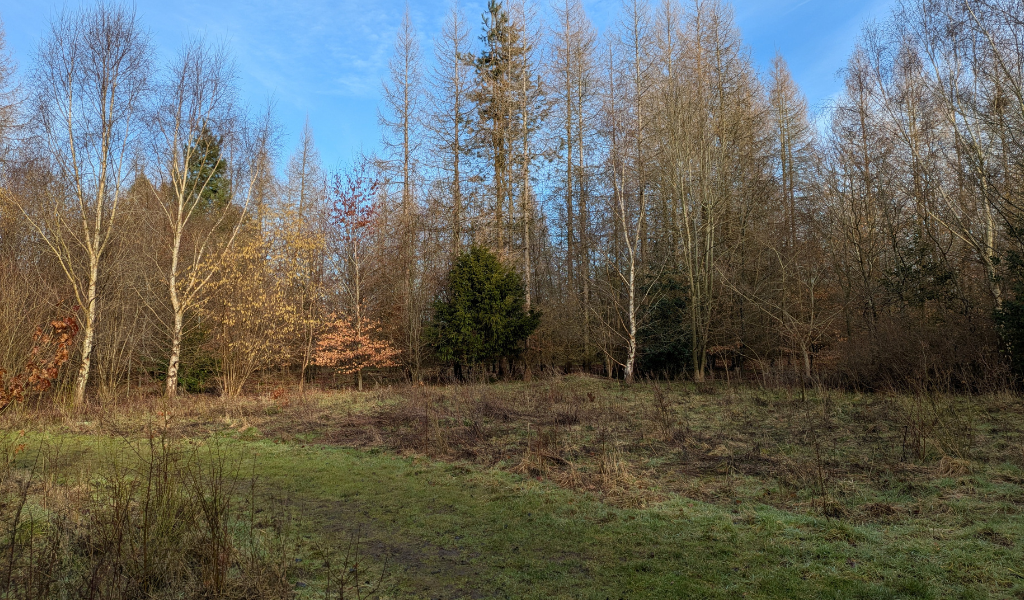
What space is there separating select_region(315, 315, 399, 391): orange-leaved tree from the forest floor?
7207mm

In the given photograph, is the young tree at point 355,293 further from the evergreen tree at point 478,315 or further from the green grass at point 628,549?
the green grass at point 628,549

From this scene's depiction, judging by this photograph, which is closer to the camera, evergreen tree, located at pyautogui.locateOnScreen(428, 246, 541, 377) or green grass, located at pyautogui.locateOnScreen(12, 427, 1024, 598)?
green grass, located at pyautogui.locateOnScreen(12, 427, 1024, 598)

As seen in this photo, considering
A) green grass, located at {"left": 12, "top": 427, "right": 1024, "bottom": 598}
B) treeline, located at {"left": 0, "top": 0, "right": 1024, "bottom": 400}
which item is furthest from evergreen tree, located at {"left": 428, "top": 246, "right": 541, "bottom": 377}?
green grass, located at {"left": 12, "top": 427, "right": 1024, "bottom": 598}

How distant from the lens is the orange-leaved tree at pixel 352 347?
57.1 ft

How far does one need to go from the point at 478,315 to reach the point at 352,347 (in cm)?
467

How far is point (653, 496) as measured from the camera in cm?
516

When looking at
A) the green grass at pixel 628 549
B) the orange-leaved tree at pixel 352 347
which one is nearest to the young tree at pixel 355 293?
the orange-leaved tree at pixel 352 347

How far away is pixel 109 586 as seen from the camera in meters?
2.77

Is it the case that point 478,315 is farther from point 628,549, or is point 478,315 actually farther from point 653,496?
point 628,549

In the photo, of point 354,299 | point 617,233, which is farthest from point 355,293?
point 617,233

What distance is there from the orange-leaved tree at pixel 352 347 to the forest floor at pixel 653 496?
7207 mm

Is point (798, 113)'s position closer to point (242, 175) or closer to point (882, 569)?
point (242, 175)

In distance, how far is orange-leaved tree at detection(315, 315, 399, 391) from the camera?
17.4 m

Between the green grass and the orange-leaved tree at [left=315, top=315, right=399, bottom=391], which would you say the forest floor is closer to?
the green grass
